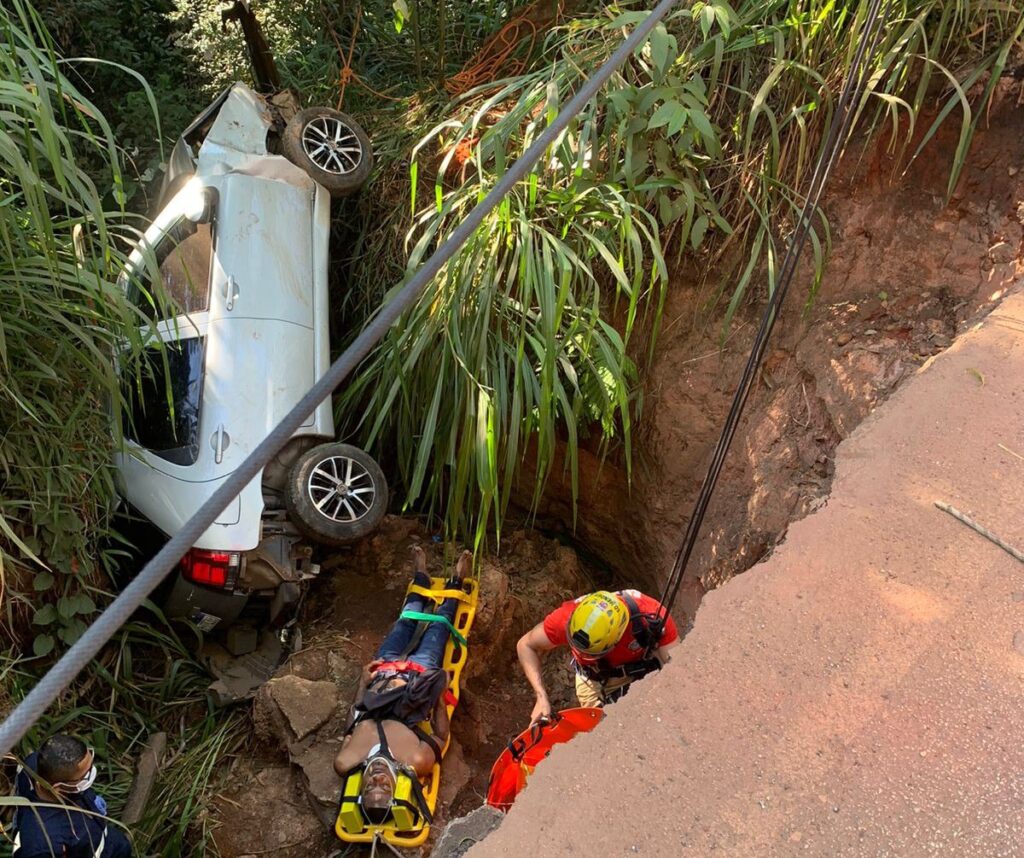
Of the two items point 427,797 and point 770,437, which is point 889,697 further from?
point 427,797

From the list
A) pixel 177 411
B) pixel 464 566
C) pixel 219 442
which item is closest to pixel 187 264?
pixel 177 411

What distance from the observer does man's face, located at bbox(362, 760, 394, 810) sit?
10.0 feet

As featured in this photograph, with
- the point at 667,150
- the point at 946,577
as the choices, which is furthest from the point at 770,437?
the point at 946,577

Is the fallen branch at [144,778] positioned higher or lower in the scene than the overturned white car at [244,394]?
lower

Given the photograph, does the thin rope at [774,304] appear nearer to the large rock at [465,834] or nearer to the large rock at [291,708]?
the large rock at [465,834]

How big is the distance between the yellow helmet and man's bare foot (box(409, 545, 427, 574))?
118 centimetres

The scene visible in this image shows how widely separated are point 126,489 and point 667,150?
9.50ft

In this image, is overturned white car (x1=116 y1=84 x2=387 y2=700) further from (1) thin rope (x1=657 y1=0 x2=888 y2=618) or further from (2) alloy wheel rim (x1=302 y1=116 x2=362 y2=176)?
(1) thin rope (x1=657 y1=0 x2=888 y2=618)

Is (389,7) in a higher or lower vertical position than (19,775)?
higher

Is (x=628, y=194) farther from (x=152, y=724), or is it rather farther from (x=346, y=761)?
(x=152, y=724)

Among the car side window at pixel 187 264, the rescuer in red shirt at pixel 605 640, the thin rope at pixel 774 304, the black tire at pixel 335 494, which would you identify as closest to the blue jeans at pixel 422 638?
the black tire at pixel 335 494

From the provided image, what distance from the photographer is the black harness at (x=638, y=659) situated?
291 centimetres

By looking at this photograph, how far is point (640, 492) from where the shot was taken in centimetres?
404

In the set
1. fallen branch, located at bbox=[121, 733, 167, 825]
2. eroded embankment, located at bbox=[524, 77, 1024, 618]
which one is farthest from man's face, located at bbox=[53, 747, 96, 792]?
eroded embankment, located at bbox=[524, 77, 1024, 618]
